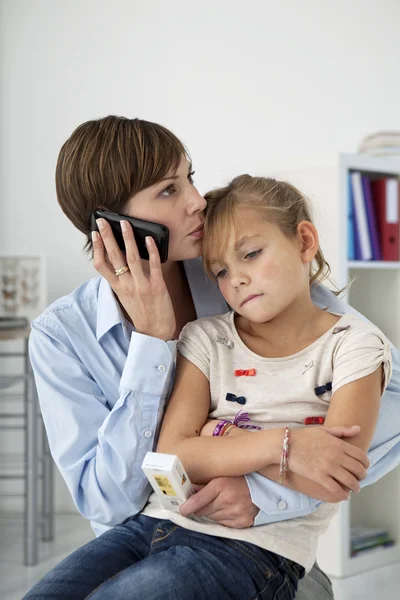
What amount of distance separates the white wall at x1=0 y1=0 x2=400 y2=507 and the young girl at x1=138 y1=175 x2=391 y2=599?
244 cm

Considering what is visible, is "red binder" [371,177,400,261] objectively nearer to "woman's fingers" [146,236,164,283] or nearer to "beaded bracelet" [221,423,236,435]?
"woman's fingers" [146,236,164,283]

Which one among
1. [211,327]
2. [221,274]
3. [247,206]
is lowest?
[211,327]

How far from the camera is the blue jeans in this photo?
1.09 m

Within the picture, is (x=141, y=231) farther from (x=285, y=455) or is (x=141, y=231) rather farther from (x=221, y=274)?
(x=285, y=455)

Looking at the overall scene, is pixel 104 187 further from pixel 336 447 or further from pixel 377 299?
pixel 377 299

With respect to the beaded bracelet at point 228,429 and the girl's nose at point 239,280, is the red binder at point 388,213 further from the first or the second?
the beaded bracelet at point 228,429

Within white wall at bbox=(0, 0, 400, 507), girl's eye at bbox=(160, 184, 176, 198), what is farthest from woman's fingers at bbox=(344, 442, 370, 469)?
white wall at bbox=(0, 0, 400, 507)

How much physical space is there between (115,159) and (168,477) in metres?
0.62

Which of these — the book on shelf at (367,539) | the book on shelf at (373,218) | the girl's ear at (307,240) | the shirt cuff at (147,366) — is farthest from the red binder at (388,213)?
the shirt cuff at (147,366)

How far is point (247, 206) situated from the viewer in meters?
1.40

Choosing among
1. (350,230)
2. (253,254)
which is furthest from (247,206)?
(350,230)

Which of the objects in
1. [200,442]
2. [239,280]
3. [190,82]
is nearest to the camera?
[200,442]

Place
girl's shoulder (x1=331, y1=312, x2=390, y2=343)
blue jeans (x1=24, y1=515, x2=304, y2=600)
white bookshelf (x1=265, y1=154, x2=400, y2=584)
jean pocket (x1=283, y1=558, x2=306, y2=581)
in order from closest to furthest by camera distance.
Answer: blue jeans (x1=24, y1=515, x2=304, y2=600) < jean pocket (x1=283, y1=558, x2=306, y2=581) < girl's shoulder (x1=331, y1=312, x2=390, y2=343) < white bookshelf (x1=265, y1=154, x2=400, y2=584)

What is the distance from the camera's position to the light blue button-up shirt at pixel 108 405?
4.25 feet
